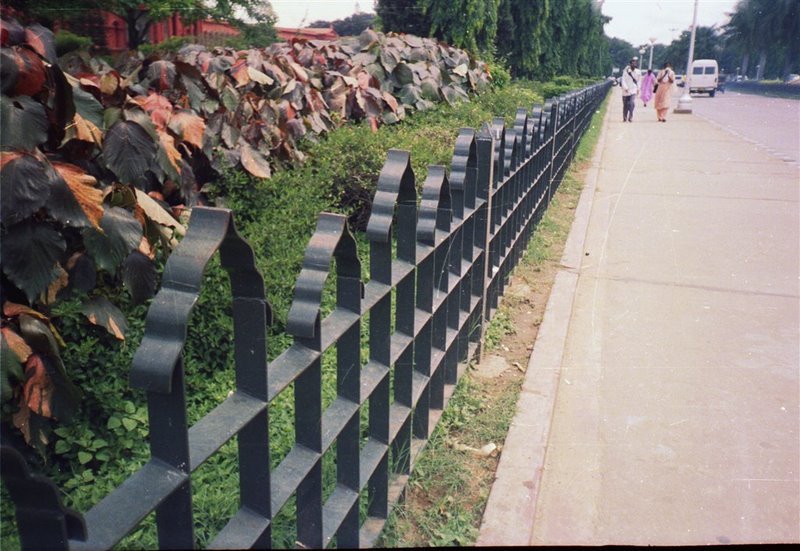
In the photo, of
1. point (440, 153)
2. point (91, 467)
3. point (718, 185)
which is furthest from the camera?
point (718, 185)

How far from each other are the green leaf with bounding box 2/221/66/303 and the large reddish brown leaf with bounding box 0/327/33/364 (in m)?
0.12

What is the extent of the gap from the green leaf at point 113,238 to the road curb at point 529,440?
62.2 inches

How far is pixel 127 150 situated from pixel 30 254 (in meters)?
0.63

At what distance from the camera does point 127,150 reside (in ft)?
9.11

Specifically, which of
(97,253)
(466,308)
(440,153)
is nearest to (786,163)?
(440,153)

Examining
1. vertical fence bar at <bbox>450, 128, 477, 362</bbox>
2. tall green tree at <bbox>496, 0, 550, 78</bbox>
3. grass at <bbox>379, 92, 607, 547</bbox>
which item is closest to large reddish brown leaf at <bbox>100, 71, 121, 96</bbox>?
vertical fence bar at <bbox>450, 128, 477, 362</bbox>

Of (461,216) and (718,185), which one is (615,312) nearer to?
(461,216)

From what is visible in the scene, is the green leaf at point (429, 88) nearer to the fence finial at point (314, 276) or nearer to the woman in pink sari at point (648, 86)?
the fence finial at point (314, 276)

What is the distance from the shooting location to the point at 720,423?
347 cm

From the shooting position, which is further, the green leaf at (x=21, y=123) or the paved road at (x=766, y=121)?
the paved road at (x=766, y=121)

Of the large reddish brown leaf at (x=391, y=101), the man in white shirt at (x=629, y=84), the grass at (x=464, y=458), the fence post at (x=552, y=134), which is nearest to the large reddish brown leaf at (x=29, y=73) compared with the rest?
the grass at (x=464, y=458)

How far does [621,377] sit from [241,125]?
254 cm

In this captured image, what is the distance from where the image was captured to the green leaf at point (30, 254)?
2.29 metres

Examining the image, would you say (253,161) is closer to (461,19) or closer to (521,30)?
(461,19)
